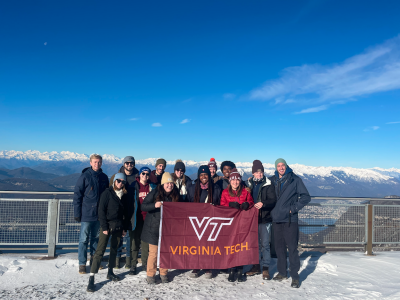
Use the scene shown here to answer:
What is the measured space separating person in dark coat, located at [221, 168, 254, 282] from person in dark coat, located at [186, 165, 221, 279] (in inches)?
8.1

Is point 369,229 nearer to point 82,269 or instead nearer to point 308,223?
point 308,223

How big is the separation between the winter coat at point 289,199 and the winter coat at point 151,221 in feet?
7.64

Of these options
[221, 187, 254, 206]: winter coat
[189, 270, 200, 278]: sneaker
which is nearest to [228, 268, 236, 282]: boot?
[189, 270, 200, 278]: sneaker

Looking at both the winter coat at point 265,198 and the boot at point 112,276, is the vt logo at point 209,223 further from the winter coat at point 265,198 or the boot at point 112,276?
the boot at point 112,276

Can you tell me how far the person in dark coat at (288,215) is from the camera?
201 inches

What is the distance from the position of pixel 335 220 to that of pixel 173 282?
4959mm

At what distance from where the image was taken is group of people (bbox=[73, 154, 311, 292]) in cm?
497

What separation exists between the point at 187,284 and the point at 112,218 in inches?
76.8

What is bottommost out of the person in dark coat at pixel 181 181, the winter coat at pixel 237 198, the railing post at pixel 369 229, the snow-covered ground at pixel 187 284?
the snow-covered ground at pixel 187 284

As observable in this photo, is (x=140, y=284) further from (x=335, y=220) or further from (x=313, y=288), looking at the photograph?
(x=335, y=220)

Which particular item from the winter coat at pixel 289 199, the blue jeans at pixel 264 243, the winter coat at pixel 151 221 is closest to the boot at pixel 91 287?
the winter coat at pixel 151 221

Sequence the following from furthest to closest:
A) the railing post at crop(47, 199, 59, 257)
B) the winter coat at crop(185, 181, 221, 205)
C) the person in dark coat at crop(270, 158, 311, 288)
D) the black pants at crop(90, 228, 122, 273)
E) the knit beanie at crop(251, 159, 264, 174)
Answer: the railing post at crop(47, 199, 59, 257) < the knit beanie at crop(251, 159, 264, 174) < the winter coat at crop(185, 181, 221, 205) < the person in dark coat at crop(270, 158, 311, 288) < the black pants at crop(90, 228, 122, 273)

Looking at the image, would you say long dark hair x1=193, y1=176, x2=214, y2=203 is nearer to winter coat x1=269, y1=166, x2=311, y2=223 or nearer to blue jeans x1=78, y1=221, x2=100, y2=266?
winter coat x1=269, y1=166, x2=311, y2=223

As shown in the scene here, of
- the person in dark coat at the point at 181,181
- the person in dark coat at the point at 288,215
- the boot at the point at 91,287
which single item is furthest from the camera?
the person in dark coat at the point at 181,181
